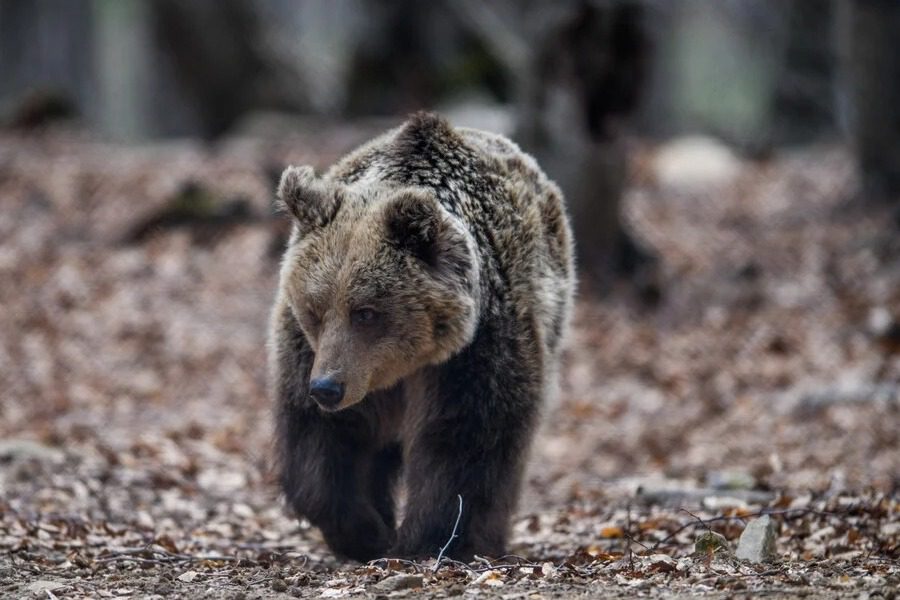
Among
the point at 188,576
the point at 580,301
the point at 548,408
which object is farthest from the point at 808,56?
the point at 188,576

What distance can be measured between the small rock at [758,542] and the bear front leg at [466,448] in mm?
1187

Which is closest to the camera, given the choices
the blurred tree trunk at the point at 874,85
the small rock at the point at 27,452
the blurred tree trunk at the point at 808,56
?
the small rock at the point at 27,452

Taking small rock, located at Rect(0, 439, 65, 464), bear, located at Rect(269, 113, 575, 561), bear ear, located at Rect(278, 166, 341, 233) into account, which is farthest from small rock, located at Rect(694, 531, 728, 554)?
small rock, located at Rect(0, 439, 65, 464)

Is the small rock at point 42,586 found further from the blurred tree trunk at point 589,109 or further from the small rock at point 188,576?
the blurred tree trunk at point 589,109

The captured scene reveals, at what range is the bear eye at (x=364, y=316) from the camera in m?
5.73

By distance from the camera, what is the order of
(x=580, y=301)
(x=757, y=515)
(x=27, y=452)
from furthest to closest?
1. (x=580, y=301)
2. (x=27, y=452)
3. (x=757, y=515)

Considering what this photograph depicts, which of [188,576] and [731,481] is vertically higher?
[188,576]

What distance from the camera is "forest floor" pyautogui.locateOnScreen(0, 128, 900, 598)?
5.86m

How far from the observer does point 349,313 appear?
5.72 metres

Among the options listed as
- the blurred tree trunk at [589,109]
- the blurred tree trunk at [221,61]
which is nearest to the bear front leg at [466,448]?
the blurred tree trunk at [589,109]

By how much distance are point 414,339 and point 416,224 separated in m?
0.55

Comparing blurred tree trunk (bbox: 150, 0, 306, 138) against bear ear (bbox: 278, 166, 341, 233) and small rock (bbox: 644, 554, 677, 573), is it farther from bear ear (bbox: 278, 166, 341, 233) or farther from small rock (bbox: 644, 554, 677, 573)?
small rock (bbox: 644, 554, 677, 573)

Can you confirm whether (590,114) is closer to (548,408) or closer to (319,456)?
(548,408)

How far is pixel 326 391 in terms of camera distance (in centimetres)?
551
